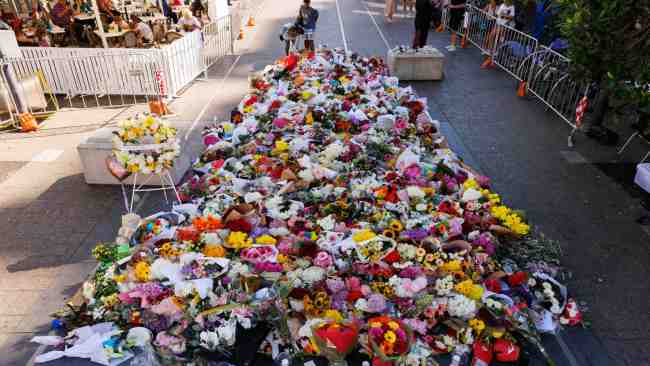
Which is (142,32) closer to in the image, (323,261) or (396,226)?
(396,226)

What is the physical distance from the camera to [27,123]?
8789mm

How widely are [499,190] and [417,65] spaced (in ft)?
18.6

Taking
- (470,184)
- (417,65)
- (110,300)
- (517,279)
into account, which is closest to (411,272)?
(517,279)

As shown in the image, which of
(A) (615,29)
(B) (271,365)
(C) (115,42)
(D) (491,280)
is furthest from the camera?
(C) (115,42)

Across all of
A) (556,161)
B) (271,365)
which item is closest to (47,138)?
(271,365)

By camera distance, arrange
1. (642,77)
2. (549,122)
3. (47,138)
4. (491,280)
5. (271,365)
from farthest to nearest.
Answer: (549,122) < (47,138) < (642,77) < (491,280) < (271,365)

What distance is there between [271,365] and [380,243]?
5.15ft

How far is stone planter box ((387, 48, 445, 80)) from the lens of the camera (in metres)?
11.6

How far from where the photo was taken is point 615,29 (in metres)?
7.23

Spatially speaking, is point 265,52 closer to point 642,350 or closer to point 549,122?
point 549,122

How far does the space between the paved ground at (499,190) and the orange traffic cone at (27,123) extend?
0.93 feet

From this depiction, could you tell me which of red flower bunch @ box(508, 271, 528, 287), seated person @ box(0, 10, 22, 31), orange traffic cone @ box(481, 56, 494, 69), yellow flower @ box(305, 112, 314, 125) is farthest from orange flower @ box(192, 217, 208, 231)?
seated person @ box(0, 10, 22, 31)

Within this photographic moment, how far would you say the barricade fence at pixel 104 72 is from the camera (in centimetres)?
977

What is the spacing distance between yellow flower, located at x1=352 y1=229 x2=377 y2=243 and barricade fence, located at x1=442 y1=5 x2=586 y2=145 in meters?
5.61
